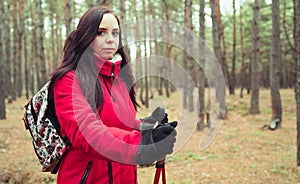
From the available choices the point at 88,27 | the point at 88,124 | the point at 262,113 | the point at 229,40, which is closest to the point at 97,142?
the point at 88,124

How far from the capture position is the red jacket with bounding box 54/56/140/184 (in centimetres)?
141

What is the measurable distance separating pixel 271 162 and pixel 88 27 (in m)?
6.56

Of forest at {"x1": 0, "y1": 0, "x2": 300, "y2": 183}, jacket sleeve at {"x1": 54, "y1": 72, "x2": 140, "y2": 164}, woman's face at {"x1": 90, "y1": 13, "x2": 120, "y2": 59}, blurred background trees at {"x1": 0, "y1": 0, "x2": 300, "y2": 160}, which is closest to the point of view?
jacket sleeve at {"x1": 54, "y1": 72, "x2": 140, "y2": 164}

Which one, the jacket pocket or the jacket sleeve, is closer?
the jacket sleeve

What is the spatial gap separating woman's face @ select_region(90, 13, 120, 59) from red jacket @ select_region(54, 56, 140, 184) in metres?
0.05

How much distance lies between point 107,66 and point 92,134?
0.48 metres

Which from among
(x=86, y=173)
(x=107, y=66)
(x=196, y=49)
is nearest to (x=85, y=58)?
(x=107, y=66)

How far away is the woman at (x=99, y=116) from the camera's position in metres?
1.42

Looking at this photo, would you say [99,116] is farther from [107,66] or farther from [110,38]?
[110,38]

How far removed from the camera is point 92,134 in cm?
141

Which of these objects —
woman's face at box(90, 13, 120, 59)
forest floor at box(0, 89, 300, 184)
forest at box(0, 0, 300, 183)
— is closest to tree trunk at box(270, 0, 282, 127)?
forest at box(0, 0, 300, 183)

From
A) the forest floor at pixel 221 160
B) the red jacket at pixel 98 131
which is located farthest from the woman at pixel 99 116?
the forest floor at pixel 221 160

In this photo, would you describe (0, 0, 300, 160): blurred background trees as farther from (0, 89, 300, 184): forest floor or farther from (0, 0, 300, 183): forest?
(0, 89, 300, 184): forest floor

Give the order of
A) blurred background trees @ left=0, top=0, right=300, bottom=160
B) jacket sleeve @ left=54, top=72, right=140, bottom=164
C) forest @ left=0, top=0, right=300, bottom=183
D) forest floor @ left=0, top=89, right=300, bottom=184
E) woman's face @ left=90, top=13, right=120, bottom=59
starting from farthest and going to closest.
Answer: blurred background trees @ left=0, top=0, right=300, bottom=160, forest floor @ left=0, top=89, right=300, bottom=184, forest @ left=0, top=0, right=300, bottom=183, woman's face @ left=90, top=13, right=120, bottom=59, jacket sleeve @ left=54, top=72, right=140, bottom=164
